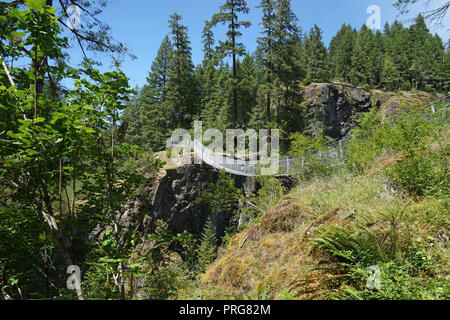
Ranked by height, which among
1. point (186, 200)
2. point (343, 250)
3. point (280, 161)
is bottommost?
point (186, 200)

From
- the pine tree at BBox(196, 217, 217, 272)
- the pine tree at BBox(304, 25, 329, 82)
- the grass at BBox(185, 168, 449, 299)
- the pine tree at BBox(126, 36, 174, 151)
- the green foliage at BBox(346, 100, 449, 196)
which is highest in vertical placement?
the pine tree at BBox(304, 25, 329, 82)

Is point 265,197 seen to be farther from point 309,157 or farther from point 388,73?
point 388,73

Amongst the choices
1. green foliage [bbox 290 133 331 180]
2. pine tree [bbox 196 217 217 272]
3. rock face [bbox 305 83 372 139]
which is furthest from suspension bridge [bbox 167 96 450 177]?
rock face [bbox 305 83 372 139]

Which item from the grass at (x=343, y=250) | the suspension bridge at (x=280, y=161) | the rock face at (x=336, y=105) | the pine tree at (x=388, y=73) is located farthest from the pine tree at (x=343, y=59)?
the grass at (x=343, y=250)

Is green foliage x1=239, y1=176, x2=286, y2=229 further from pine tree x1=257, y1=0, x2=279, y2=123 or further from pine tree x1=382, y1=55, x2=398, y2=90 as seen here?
pine tree x1=382, y1=55, x2=398, y2=90

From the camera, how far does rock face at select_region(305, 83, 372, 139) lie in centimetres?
3152

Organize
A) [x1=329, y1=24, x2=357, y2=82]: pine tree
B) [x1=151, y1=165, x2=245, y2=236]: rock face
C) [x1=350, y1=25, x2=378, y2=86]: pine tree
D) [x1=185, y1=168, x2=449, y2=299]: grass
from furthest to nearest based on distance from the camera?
[x1=329, y1=24, x2=357, y2=82]: pine tree < [x1=350, y1=25, x2=378, y2=86]: pine tree < [x1=151, y1=165, x2=245, y2=236]: rock face < [x1=185, y1=168, x2=449, y2=299]: grass

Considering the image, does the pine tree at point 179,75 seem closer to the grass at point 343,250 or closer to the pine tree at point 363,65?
the grass at point 343,250

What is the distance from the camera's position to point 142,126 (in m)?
28.5

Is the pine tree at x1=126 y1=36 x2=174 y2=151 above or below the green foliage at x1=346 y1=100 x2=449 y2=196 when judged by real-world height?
above

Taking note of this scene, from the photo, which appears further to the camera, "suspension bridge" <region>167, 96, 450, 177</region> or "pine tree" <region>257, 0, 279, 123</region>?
"pine tree" <region>257, 0, 279, 123</region>

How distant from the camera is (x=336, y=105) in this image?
3291cm

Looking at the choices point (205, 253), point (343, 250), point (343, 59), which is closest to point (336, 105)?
point (343, 59)
